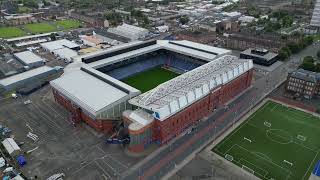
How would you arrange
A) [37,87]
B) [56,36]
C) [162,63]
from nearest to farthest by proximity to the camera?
1. [37,87]
2. [162,63]
3. [56,36]

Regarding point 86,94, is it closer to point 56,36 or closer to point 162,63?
point 162,63

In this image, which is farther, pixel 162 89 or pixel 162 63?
pixel 162 63

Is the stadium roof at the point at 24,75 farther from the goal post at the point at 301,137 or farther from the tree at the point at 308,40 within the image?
the tree at the point at 308,40

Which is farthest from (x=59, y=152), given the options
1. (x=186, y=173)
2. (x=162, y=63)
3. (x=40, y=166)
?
(x=162, y=63)

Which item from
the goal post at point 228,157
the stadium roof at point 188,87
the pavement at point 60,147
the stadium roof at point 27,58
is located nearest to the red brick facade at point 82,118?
the pavement at point 60,147

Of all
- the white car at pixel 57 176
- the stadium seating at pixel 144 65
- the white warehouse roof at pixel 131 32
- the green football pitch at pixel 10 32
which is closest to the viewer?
the white car at pixel 57 176
